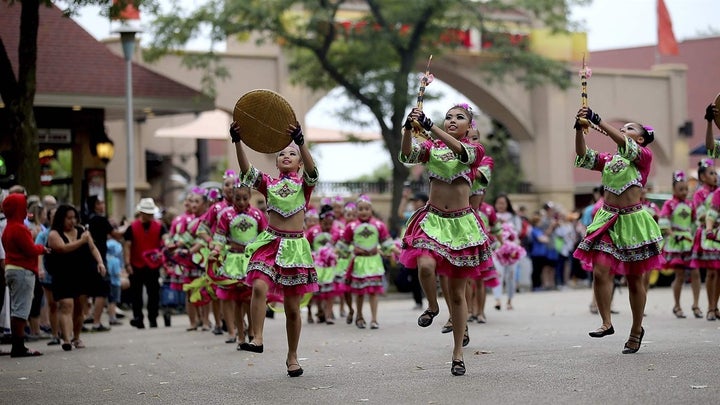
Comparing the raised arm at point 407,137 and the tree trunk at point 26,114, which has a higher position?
the tree trunk at point 26,114

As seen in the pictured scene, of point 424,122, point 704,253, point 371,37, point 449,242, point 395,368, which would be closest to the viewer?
point 424,122

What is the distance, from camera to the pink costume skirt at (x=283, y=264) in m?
10.9

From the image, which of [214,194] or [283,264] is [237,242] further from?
[283,264]

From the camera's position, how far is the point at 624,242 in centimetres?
1145

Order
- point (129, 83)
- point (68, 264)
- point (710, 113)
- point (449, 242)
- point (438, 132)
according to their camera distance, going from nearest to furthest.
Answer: point (438, 132) < point (449, 242) < point (710, 113) < point (68, 264) < point (129, 83)

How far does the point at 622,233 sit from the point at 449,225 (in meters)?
1.88

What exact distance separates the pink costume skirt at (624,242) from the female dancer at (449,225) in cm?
131

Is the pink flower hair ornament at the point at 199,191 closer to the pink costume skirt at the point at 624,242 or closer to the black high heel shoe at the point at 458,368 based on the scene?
the pink costume skirt at the point at 624,242

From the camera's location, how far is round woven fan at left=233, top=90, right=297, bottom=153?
35.1 feet

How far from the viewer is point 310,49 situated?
28719mm

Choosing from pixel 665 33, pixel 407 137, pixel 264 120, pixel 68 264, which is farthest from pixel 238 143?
pixel 665 33

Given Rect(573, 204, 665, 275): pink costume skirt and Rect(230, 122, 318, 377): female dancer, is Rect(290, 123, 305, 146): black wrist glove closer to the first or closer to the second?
Rect(230, 122, 318, 377): female dancer

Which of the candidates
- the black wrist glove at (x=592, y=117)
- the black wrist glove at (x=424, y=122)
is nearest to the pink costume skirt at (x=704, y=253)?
the black wrist glove at (x=592, y=117)

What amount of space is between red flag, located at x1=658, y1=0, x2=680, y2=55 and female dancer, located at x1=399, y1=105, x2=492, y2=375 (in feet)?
103
